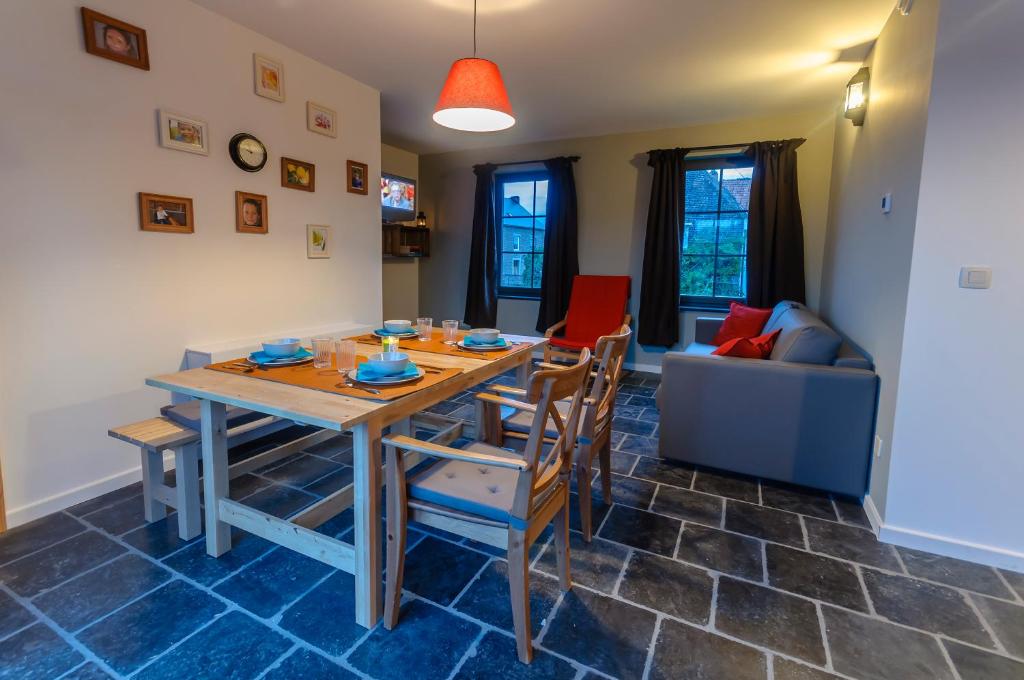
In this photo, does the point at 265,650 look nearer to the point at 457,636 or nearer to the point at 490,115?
the point at 457,636

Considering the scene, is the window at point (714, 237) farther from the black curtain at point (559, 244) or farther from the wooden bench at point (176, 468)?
the wooden bench at point (176, 468)

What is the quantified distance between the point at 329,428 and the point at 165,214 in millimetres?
1905

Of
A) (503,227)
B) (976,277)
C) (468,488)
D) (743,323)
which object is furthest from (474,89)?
(503,227)

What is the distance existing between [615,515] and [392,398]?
1269 mm

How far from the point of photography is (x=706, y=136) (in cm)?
452

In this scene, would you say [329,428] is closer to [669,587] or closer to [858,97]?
[669,587]

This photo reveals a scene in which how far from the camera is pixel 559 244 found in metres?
5.14

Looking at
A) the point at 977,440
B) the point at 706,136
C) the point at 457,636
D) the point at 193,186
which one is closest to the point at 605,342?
the point at 457,636

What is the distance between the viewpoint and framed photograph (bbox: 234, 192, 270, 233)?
9.51 ft

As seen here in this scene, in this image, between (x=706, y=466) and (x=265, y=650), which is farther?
(x=706, y=466)

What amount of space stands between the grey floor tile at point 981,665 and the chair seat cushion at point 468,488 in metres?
1.34

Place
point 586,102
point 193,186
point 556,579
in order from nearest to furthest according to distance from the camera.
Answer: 1. point 556,579
2. point 193,186
3. point 586,102

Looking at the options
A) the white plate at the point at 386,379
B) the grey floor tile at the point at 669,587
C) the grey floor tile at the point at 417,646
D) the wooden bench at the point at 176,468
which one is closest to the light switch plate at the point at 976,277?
the grey floor tile at the point at 669,587

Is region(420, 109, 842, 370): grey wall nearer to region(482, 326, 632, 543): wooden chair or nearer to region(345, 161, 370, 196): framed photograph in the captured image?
region(345, 161, 370, 196): framed photograph
